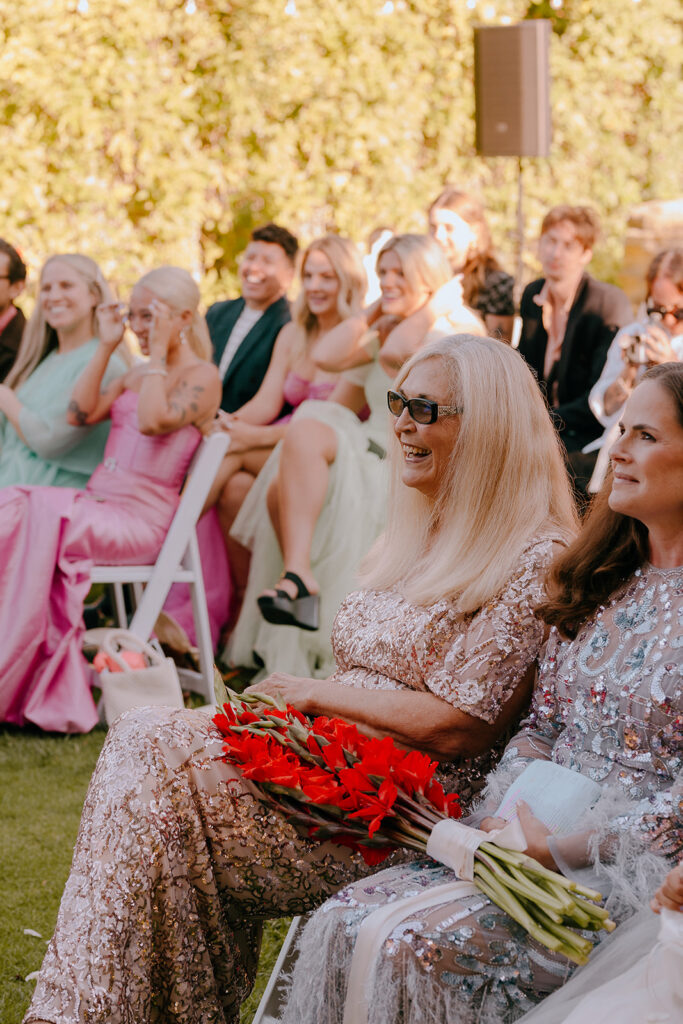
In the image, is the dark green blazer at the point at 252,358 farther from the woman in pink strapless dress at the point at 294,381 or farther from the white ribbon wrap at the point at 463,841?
the white ribbon wrap at the point at 463,841

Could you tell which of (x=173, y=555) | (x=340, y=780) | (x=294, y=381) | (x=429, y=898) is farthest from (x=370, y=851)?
(x=294, y=381)

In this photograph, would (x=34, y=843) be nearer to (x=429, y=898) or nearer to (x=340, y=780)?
(x=340, y=780)

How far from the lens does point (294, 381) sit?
17.4 ft

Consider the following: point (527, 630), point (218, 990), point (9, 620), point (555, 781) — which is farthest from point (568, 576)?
point (9, 620)

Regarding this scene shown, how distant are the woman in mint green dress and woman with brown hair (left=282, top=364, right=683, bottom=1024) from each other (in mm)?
3245

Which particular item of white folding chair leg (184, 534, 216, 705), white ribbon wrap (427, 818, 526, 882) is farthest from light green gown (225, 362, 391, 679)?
white ribbon wrap (427, 818, 526, 882)

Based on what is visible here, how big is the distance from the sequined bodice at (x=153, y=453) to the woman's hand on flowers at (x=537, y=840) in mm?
3013

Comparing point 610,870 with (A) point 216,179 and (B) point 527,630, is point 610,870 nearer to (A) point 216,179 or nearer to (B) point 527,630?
(B) point 527,630

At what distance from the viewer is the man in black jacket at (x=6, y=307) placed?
219 inches

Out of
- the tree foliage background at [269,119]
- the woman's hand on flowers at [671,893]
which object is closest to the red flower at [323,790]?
the woman's hand on flowers at [671,893]

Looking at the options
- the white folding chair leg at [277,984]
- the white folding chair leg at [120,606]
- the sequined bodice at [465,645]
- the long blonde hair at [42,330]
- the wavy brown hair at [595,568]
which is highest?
the long blonde hair at [42,330]

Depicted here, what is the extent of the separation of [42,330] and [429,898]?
3865 millimetres

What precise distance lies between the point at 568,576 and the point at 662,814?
1.40 ft

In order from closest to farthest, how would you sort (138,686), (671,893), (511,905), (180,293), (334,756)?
1. (671,893)
2. (511,905)
3. (334,756)
4. (138,686)
5. (180,293)
